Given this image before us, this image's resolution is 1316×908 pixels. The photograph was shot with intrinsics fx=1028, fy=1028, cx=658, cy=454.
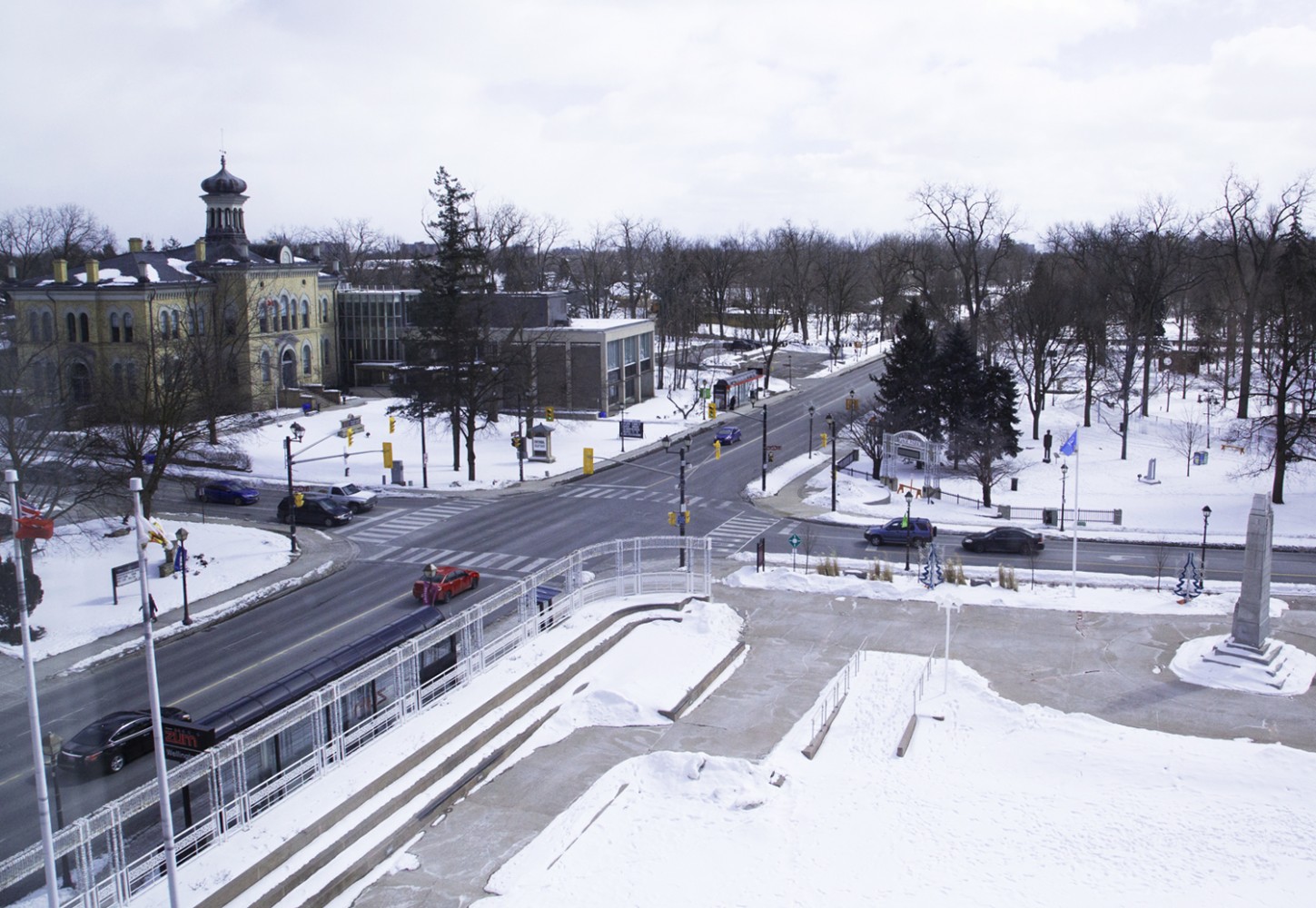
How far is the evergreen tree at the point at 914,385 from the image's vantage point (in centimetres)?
5469

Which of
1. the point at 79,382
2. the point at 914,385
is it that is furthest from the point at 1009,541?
the point at 79,382

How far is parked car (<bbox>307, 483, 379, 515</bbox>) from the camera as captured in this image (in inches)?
1763

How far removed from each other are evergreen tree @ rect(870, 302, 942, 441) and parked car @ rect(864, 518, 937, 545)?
14902 millimetres

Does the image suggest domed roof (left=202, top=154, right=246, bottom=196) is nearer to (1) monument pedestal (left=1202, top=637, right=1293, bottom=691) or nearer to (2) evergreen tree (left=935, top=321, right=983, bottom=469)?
(2) evergreen tree (left=935, top=321, right=983, bottom=469)

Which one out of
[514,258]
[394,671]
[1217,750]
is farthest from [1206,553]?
[514,258]

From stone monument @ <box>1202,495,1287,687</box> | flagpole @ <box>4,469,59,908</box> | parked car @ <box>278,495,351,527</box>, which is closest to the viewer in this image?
flagpole @ <box>4,469,59,908</box>

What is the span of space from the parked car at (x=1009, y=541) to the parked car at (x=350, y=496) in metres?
25.7

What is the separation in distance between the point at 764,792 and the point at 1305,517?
119 feet

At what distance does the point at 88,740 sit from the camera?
20125 mm

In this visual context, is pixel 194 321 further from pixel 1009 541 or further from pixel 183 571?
pixel 1009 541

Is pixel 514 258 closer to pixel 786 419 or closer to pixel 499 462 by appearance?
pixel 786 419

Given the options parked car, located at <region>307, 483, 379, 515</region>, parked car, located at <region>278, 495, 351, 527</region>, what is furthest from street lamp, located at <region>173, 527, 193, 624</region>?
parked car, located at <region>307, 483, 379, 515</region>

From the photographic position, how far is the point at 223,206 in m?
68.7

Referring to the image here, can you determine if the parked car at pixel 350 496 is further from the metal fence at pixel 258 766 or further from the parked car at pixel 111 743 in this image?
the parked car at pixel 111 743
